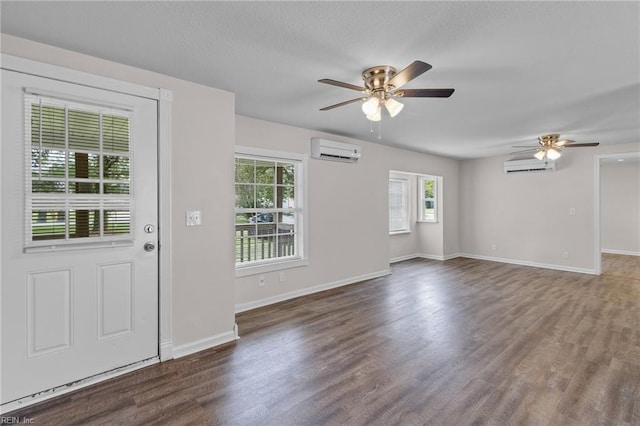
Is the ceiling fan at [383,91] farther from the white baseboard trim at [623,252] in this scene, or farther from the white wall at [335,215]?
the white baseboard trim at [623,252]

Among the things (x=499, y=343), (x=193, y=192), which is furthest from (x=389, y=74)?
(x=499, y=343)

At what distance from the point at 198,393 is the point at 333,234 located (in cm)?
304

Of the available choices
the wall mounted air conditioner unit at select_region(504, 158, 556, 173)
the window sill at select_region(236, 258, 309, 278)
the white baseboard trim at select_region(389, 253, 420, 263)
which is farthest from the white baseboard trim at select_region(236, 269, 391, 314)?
the wall mounted air conditioner unit at select_region(504, 158, 556, 173)

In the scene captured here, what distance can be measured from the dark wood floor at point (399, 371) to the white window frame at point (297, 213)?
1.71 feet

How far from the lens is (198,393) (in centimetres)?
221

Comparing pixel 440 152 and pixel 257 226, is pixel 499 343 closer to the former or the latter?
pixel 257 226

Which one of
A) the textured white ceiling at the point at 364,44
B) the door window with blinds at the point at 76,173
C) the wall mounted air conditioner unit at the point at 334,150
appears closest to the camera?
the textured white ceiling at the point at 364,44

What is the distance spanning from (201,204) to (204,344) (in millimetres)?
1283

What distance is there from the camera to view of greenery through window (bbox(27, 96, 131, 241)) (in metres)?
2.16

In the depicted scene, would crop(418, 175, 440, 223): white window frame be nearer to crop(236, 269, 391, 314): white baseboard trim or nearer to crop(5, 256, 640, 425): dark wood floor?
crop(236, 269, 391, 314): white baseboard trim

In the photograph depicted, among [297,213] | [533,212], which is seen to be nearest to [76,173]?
[297,213]

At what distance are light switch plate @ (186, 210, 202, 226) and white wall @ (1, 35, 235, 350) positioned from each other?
38mm

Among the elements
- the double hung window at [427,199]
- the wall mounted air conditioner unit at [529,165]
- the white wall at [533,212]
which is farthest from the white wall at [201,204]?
the white wall at [533,212]

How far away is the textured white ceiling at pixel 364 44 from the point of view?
1.81 meters
